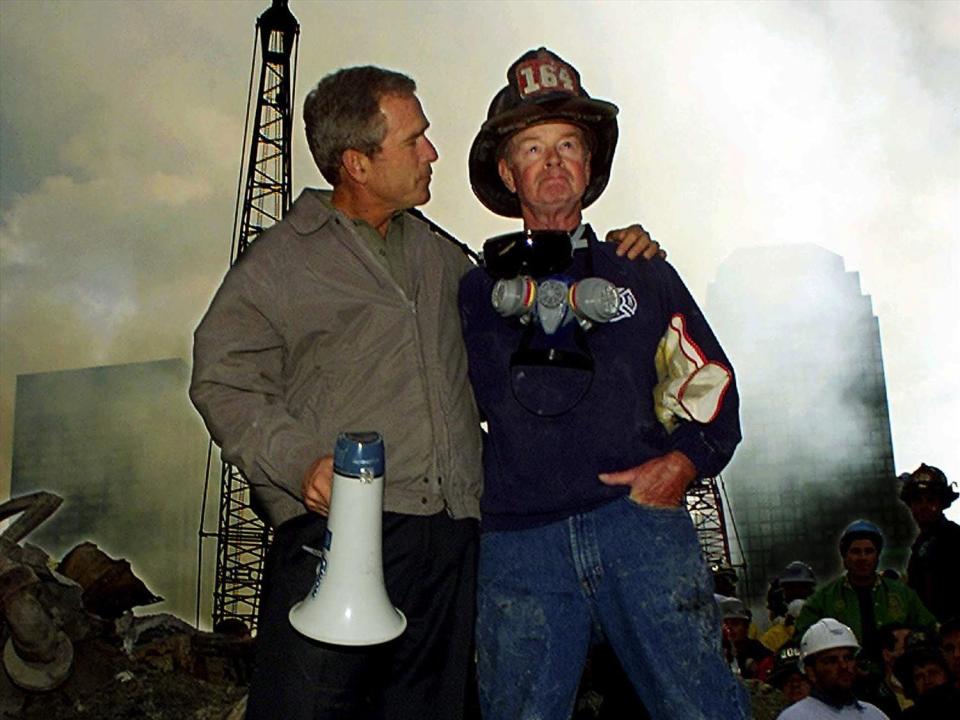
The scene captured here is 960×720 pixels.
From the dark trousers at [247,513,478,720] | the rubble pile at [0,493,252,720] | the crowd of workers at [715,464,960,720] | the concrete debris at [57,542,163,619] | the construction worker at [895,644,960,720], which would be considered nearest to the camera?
the dark trousers at [247,513,478,720]

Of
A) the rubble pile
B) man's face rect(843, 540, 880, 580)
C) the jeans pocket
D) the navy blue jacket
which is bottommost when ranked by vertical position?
the rubble pile

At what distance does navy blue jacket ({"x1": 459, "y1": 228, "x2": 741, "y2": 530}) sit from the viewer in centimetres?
285

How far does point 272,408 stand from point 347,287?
1.25ft

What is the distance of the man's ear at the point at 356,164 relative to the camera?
3117mm

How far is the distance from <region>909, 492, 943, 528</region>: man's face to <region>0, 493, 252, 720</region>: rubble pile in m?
4.47

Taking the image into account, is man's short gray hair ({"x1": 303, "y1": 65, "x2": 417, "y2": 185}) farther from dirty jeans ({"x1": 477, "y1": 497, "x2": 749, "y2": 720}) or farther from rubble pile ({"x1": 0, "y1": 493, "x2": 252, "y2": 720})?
rubble pile ({"x1": 0, "y1": 493, "x2": 252, "y2": 720})

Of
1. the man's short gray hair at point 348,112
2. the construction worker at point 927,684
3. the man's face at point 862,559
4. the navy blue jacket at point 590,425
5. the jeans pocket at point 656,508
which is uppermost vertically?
the man's short gray hair at point 348,112

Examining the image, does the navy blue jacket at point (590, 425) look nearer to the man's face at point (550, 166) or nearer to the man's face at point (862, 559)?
the man's face at point (550, 166)

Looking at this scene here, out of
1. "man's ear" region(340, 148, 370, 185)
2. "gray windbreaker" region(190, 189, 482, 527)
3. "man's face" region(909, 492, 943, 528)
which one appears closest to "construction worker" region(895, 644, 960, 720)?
"man's face" region(909, 492, 943, 528)

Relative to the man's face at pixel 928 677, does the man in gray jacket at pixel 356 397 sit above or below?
above

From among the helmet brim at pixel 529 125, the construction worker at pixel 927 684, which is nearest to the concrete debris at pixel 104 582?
the construction worker at pixel 927 684

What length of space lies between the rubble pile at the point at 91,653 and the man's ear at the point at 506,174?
15.4ft

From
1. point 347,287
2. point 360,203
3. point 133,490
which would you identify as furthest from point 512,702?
point 133,490

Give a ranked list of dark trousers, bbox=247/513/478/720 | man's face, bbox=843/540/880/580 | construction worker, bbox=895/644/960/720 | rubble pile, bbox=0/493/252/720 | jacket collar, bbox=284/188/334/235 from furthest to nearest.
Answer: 1. rubble pile, bbox=0/493/252/720
2. man's face, bbox=843/540/880/580
3. construction worker, bbox=895/644/960/720
4. jacket collar, bbox=284/188/334/235
5. dark trousers, bbox=247/513/478/720
